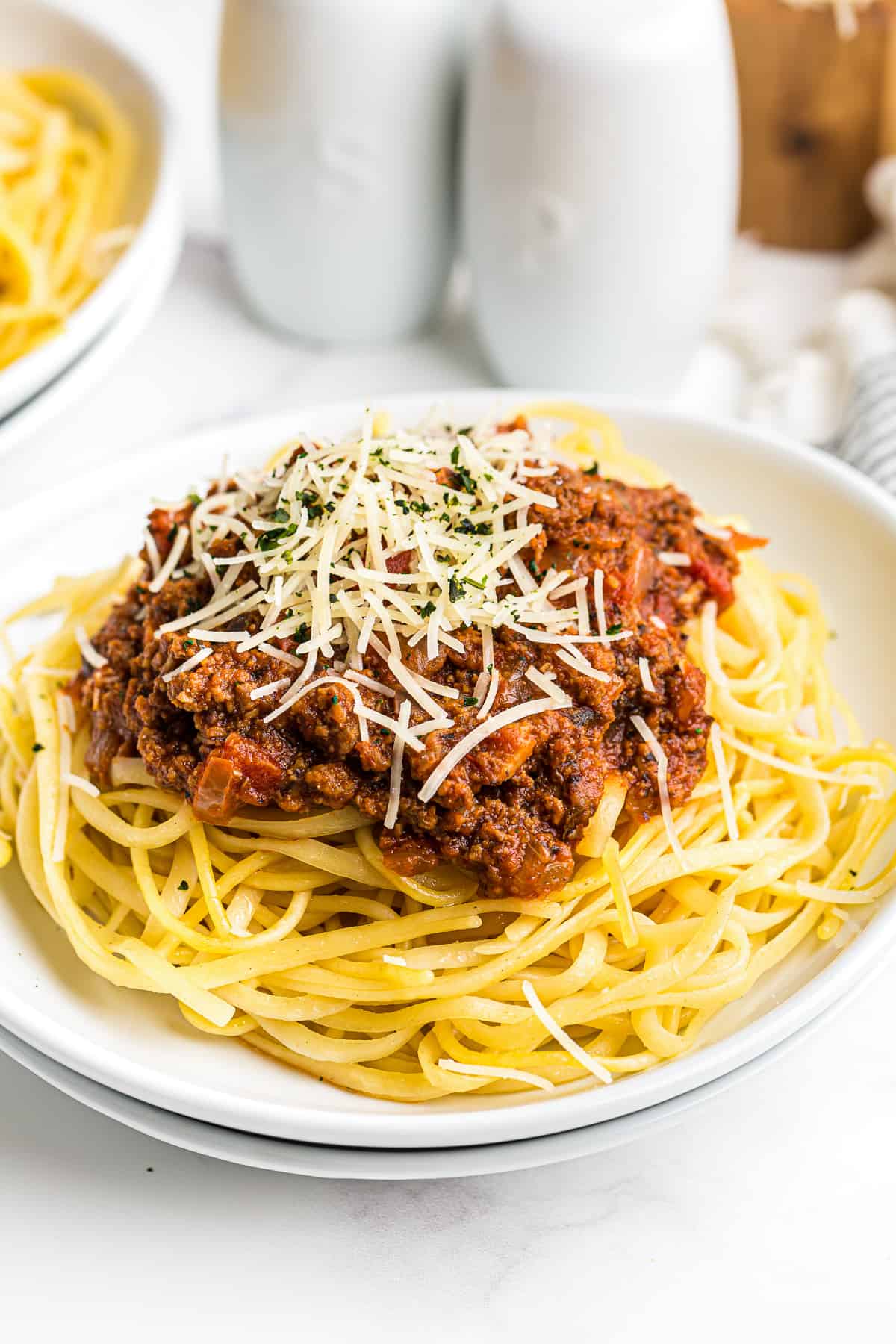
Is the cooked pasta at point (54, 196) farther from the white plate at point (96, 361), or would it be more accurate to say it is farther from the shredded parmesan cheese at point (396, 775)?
the shredded parmesan cheese at point (396, 775)

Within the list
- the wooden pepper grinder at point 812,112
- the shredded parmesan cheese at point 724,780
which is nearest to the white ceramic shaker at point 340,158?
the wooden pepper grinder at point 812,112

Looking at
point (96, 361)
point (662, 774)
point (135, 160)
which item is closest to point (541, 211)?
point (96, 361)

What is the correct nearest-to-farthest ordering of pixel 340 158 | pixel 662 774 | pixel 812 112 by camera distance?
pixel 662 774 < pixel 340 158 < pixel 812 112

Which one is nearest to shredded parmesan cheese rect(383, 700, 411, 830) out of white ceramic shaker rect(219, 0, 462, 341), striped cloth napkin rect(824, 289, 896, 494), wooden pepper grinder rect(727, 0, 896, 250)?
striped cloth napkin rect(824, 289, 896, 494)

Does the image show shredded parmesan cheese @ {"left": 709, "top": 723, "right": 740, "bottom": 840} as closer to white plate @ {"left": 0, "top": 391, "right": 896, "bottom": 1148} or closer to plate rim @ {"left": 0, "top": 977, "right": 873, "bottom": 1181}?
white plate @ {"left": 0, "top": 391, "right": 896, "bottom": 1148}

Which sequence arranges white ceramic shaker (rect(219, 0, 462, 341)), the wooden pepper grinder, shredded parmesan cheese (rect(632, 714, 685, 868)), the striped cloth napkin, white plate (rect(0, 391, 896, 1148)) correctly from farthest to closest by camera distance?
the wooden pepper grinder, white ceramic shaker (rect(219, 0, 462, 341)), the striped cloth napkin, shredded parmesan cheese (rect(632, 714, 685, 868)), white plate (rect(0, 391, 896, 1148))

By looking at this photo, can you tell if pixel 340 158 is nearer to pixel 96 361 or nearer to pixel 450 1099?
pixel 96 361
